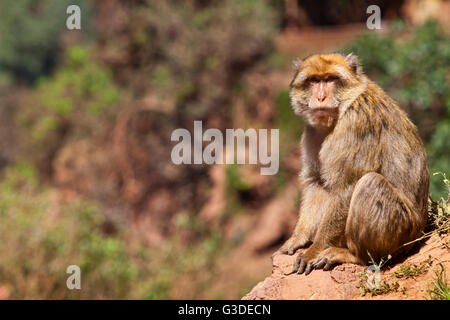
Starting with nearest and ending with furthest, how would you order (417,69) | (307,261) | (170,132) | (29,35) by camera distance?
1. (307,261)
2. (417,69)
3. (170,132)
4. (29,35)

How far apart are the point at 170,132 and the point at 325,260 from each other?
37.2 feet

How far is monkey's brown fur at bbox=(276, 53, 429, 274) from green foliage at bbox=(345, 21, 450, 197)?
499cm

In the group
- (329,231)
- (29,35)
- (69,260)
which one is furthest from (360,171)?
(29,35)

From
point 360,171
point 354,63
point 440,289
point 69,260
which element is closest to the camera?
point 440,289

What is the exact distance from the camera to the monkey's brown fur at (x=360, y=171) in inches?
151

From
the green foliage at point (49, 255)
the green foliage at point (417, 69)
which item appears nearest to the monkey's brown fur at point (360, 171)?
the green foliage at point (417, 69)

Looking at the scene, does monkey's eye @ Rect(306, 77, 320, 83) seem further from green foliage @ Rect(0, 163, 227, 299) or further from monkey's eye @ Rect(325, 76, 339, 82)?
green foliage @ Rect(0, 163, 227, 299)

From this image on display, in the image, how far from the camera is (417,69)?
32.4 ft

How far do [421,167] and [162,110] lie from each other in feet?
38.3

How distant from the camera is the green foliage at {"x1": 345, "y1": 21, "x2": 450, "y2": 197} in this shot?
945 centimetres

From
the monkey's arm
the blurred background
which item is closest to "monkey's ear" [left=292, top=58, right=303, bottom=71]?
the monkey's arm

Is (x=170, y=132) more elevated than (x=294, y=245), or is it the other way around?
(x=170, y=132)

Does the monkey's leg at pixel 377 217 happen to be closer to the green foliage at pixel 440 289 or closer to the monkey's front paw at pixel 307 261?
the monkey's front paw at pixel 307 261

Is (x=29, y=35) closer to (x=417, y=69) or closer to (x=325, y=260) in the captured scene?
(x=417, y=69)
